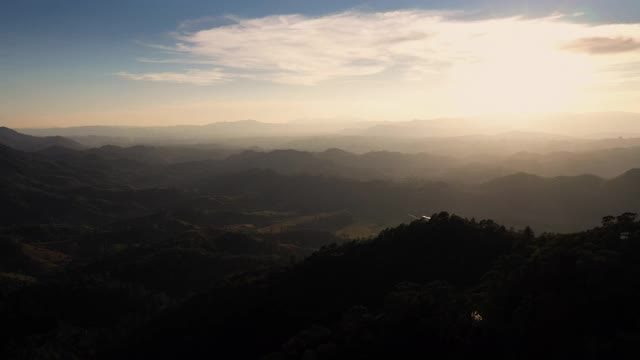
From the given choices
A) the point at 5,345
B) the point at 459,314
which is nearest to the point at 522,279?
the point at 459,314

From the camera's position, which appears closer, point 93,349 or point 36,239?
point 93,349

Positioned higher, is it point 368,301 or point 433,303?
point 433,303

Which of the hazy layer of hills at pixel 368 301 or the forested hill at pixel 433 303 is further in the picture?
the hazy layer of hills at pixel 368 301

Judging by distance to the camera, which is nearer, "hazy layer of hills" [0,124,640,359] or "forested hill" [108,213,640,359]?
"forested hill" [108,213,640,359]

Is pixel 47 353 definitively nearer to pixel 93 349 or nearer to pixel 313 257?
pixel 93 349

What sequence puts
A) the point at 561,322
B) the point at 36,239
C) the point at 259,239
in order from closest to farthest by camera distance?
the point at 561,322
the point at 259,239
the point at 36,239

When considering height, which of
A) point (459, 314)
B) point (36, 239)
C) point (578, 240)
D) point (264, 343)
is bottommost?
point (36, 239)

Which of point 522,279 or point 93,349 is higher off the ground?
point 522,279

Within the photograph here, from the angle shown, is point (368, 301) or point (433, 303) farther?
point (368, 301)
